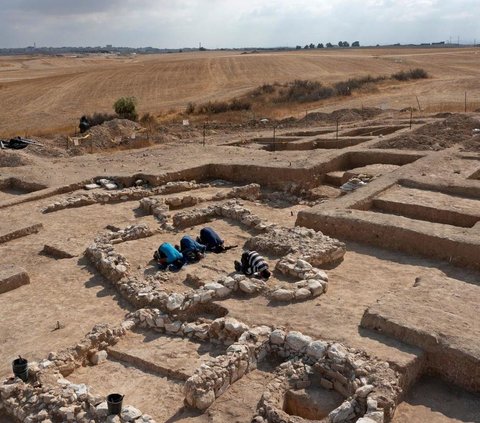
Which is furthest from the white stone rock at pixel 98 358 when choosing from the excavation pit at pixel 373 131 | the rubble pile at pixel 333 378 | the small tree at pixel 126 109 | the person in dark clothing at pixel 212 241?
the small tree at pixel 126 109

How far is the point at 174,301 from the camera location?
7.79m

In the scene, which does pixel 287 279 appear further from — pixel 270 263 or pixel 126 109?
pixel 126 109

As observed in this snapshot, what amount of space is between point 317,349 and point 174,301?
7.92ft

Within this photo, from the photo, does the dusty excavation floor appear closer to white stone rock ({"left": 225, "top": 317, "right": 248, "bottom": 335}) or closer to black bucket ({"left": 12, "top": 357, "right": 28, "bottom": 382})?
white stone rock ({"left": 225, "top": 317, "right": 248, "bottom": 335})

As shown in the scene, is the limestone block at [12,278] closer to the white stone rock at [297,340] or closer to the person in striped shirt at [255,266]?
the person in striped shirt at [255,266]

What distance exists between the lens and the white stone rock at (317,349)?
622cm

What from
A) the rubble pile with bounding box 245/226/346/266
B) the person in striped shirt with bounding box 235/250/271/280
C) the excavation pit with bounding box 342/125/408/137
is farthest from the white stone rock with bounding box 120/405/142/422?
the excavation pit with bounding box 342/125/408/137

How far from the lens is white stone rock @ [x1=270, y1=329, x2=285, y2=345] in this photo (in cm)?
661

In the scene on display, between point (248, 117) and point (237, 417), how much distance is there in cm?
2412

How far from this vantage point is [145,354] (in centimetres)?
690

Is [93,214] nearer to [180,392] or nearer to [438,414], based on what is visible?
[180,392]

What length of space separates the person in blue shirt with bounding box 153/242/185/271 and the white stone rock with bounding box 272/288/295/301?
7.57 ft

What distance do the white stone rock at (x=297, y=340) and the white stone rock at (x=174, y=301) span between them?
185cm

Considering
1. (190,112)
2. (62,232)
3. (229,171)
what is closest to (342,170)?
(229,171)
